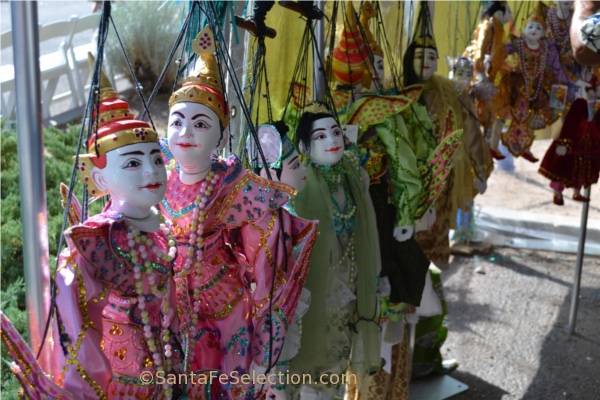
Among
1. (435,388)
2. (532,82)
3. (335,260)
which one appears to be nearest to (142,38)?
(532,82)

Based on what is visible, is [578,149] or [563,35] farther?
[563,35]

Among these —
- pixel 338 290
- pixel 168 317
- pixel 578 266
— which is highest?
pixel 168 317

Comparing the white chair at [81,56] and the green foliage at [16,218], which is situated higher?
the white chair at [81,56]

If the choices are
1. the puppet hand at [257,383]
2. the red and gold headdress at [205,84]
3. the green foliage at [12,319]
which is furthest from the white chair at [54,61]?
the puppet hand at [257,383]

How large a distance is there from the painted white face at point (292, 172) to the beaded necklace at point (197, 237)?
0.76ft

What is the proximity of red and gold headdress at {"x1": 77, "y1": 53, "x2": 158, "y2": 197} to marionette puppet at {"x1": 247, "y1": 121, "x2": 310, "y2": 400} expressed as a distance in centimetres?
46

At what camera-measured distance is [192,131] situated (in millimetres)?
1658

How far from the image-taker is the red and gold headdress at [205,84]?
165cm

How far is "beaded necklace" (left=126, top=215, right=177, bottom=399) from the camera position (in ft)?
4.93

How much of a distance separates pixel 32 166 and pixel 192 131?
1.19 feet

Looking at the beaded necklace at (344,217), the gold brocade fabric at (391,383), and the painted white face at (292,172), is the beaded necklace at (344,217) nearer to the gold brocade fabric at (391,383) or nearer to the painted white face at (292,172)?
the painted white face at (292,172)

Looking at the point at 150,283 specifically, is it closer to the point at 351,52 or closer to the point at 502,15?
the point at 351,52

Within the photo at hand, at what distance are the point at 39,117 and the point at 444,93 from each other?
6.40 ft

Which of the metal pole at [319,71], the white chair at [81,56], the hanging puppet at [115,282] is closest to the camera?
the hanging puppet at [115,282]
